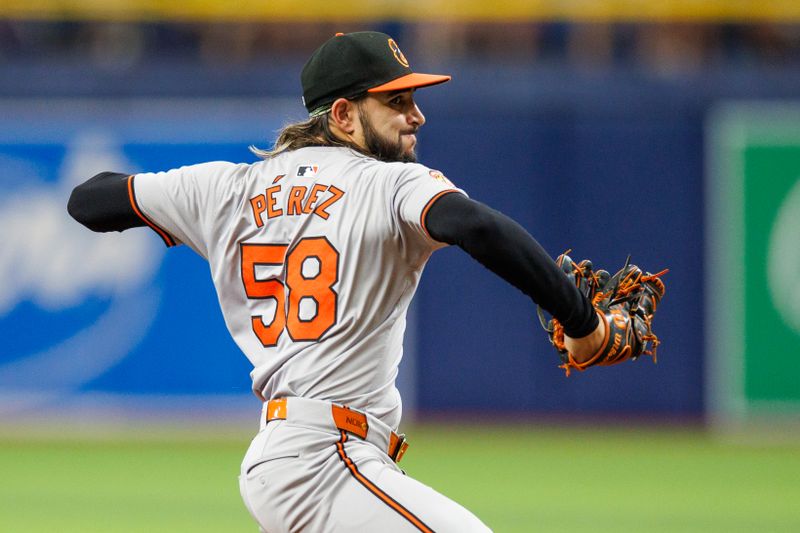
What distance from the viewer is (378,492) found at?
3.11 metres

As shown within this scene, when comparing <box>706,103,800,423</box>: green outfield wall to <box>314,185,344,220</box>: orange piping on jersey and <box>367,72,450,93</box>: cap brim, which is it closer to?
<box>367,72,450,93</box>: cap brim

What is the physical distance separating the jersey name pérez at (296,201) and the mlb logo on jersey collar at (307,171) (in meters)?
0.04

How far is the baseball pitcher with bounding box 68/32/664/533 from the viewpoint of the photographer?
3070 millimetres

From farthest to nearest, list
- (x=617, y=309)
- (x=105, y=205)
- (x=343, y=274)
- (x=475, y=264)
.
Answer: (x=475, y=264) < (x=105, y=205) < (x=617, y=309) < (x=343, y=274)

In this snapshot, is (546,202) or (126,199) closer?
(126,199)

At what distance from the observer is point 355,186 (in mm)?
3260

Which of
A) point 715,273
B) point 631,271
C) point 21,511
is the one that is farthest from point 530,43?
point 631,271

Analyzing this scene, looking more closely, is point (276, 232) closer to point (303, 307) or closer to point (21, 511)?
point (303, 307)

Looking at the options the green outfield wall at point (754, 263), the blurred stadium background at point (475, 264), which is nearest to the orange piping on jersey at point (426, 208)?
the blurred stadium background at point (475, 264)

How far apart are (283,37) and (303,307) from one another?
9.87 metres

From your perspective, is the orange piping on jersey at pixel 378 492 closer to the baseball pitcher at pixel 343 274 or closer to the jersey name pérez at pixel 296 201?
the baseball pitcher at pixel 343 274

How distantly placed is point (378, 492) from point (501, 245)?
663 mm

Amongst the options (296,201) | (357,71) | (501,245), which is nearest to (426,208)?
(501,245)

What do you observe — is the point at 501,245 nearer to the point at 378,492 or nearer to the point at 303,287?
the point at 303,287
